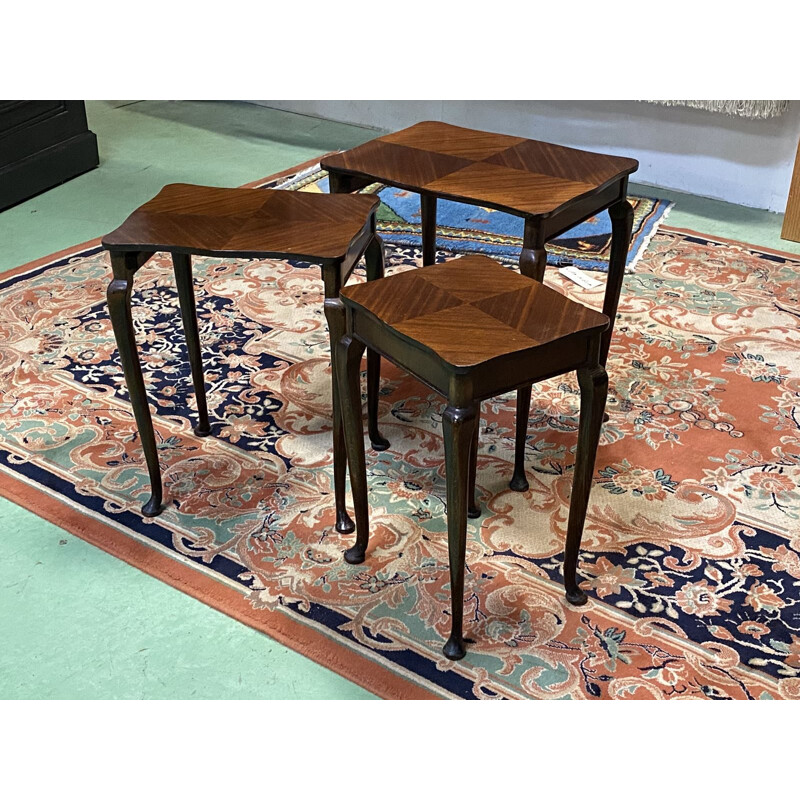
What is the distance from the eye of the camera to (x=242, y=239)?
188 cm

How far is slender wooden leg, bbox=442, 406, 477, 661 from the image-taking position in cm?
154

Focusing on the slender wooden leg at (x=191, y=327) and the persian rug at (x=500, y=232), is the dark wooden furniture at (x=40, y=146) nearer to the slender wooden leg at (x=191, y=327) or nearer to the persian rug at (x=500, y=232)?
the persian rug at (x=500, y=232)

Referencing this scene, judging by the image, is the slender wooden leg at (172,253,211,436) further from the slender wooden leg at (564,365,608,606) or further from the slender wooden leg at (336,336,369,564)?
the slender wooden leg at (564,365,608,606)

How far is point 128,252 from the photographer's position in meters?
1.89

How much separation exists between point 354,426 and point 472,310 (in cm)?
33

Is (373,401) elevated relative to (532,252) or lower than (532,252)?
lower

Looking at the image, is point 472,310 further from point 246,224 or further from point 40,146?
point 40,146

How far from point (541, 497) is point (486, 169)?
74 centimetres

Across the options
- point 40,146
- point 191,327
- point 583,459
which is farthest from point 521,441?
point 40,146

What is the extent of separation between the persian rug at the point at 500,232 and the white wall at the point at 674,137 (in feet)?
0.89

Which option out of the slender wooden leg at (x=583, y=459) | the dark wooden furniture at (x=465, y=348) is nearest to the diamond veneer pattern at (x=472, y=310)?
the dark wooden furniture at (x=465, y=348)

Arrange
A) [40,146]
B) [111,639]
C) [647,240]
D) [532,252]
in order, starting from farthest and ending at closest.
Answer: [40,146]
[647,240]
[532,252]
[111,639]

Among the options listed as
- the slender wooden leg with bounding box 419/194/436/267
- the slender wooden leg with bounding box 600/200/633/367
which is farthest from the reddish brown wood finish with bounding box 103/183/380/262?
the slender wooden leg with bounding box 600/200/633/367

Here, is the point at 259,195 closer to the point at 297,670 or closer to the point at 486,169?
the point at 486,169
